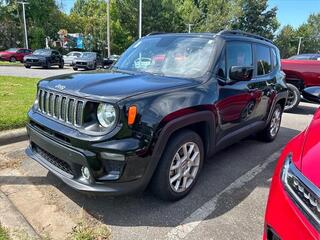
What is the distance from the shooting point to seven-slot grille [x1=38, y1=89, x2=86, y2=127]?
297cm

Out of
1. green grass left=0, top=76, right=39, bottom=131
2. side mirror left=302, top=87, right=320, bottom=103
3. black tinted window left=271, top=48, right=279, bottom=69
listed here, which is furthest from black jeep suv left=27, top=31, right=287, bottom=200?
green grass left=0, top=76, right=39, bottom=131

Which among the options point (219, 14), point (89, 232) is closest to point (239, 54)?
point (89, 232)

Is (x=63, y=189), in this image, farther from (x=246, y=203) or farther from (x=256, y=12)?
(x=256, y=12)

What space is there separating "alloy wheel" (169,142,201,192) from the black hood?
2.30ft

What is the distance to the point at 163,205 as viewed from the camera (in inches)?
133

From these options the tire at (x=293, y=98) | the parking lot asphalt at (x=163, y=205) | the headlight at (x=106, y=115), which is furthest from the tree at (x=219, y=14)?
the headlight at (x=106, y=115)

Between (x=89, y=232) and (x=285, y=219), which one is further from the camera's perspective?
(x=89, y=232)

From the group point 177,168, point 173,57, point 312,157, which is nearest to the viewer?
point 312,157

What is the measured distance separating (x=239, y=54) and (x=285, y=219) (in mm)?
2970

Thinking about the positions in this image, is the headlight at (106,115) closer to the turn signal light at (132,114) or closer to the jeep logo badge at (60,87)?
the turn signal light at (132,114)

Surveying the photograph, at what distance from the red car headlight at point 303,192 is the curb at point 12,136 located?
169 inches

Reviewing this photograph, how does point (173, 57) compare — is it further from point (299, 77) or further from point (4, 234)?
point (299, 77)

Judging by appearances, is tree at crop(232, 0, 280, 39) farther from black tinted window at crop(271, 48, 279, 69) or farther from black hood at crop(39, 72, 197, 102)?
black hood at crop(39, 72, 197, 102)

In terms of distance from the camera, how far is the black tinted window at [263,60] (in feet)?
16.2
